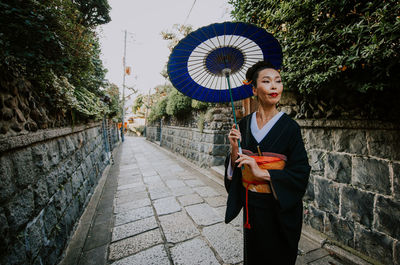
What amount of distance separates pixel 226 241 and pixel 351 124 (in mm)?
2370

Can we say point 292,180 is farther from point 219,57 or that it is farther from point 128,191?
point 128,191

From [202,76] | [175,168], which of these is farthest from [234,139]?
[175,168]

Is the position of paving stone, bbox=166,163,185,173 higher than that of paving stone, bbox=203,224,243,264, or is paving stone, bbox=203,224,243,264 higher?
paving stone, bbox=203,224,243,264

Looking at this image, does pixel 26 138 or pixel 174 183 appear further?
pixel 174 183

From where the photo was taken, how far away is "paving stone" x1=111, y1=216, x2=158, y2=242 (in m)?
2.68

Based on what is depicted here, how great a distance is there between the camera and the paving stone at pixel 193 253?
215 centimetres

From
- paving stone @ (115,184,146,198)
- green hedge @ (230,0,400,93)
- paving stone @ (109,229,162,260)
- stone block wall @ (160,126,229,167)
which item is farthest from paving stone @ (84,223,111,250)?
stone block wall @ (160,126,229,167)

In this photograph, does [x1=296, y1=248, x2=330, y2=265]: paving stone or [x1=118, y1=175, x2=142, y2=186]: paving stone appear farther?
[x1=118, y1=175, x2=142, y2=186]: paving stone

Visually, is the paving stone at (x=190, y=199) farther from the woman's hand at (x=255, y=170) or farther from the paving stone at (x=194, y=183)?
the woman's hand at (x=255, y=170)

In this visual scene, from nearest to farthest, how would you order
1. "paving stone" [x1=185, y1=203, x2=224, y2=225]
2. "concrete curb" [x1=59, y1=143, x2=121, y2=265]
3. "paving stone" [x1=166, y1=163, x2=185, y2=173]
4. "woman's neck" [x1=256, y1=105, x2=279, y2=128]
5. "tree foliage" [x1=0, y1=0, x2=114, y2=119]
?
"woman's neck" [x1=256, y1=105, x2=279, y2=128] < "tree foliage" [x1=0, y1=0, x2=114, y2=119] < "concrete curb" [x1=59, y1=143, x2=121, y2=265] < "paving stone" [x1=185, y1=203, x2=224, y2=225] < "paving stone" [x1=166, y1=163, x2=185, y2=173]

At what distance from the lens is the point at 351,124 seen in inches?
82.4

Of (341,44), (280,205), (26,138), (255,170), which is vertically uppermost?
(341,44)

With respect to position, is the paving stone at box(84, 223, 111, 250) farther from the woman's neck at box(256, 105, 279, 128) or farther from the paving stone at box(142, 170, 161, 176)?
the woman's neck at box(256, 105, 279, 128)

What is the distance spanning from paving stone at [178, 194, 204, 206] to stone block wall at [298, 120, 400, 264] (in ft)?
7.18
